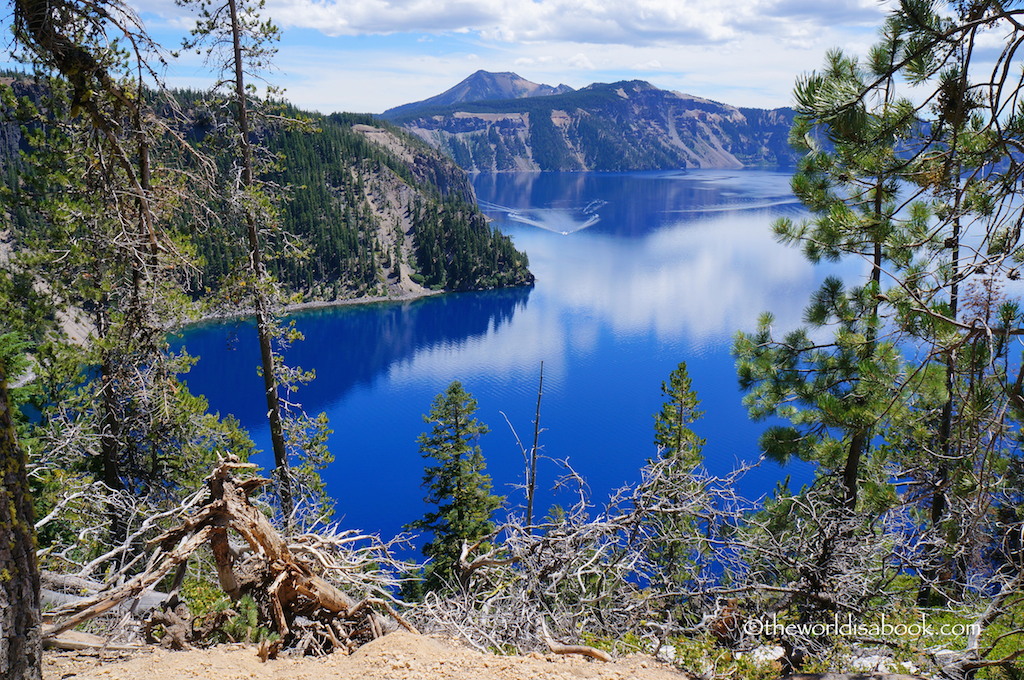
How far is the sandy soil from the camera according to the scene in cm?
430

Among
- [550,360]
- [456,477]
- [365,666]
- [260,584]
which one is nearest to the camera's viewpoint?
[365,666]

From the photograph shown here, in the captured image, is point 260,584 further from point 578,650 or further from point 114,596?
point 578,650

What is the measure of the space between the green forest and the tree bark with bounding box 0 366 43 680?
0.6 inches

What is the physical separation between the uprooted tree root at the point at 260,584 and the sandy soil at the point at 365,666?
0.25 m

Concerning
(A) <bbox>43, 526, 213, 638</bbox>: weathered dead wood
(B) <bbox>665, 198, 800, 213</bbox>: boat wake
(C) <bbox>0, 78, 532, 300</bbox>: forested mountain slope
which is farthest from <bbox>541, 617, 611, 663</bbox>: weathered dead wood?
(B) <bbox>665, 198, 800, 213</bbox>: boat wake

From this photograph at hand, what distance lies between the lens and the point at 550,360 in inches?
2149

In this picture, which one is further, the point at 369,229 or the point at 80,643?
the point at 369,229

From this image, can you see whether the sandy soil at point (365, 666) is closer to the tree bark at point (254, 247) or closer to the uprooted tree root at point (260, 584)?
the uprooted tree root at point (260, 584)

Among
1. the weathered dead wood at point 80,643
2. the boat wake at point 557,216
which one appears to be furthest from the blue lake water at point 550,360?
the boat wake at point 557,216

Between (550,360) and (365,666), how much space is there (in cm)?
5005

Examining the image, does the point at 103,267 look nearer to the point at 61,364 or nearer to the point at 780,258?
the point at 61,364

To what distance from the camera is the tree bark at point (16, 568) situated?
3146mm

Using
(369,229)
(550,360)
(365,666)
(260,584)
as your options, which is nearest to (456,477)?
(260,584)

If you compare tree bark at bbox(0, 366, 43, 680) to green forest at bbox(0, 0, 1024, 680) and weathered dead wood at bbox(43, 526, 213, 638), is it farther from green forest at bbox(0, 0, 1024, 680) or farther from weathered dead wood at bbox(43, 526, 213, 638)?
weathered dead wood at bbox(43, 526, 213, 638)
